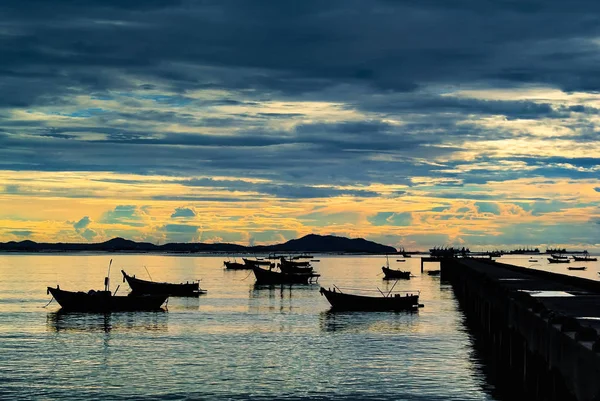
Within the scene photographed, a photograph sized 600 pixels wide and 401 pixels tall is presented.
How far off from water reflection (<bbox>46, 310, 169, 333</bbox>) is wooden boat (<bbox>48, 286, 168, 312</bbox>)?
2.25 ft

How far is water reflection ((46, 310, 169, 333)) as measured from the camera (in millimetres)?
67750

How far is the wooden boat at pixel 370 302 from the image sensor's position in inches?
3287

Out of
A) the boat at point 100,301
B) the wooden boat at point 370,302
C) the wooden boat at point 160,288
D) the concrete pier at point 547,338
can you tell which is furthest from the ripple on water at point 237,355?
the wooden boat at point 160,288

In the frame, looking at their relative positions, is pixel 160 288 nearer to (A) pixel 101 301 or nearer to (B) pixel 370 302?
(A) pixel 101 301

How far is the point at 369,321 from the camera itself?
7525cm

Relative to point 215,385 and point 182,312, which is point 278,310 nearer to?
point 182,312

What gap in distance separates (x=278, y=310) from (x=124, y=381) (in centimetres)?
4817

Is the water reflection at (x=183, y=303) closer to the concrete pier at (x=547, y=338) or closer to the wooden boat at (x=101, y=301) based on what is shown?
the wooden boat at (x=101, y=301)

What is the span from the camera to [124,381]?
136 feet

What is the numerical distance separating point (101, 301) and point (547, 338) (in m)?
62.1

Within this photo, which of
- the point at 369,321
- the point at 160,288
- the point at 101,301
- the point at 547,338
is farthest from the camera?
the point at 160,288

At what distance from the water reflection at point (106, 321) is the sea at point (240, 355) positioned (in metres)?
0.09

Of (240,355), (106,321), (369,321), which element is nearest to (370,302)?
(369,321)

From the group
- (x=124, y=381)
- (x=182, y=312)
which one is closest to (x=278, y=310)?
(x=182, y=312)
